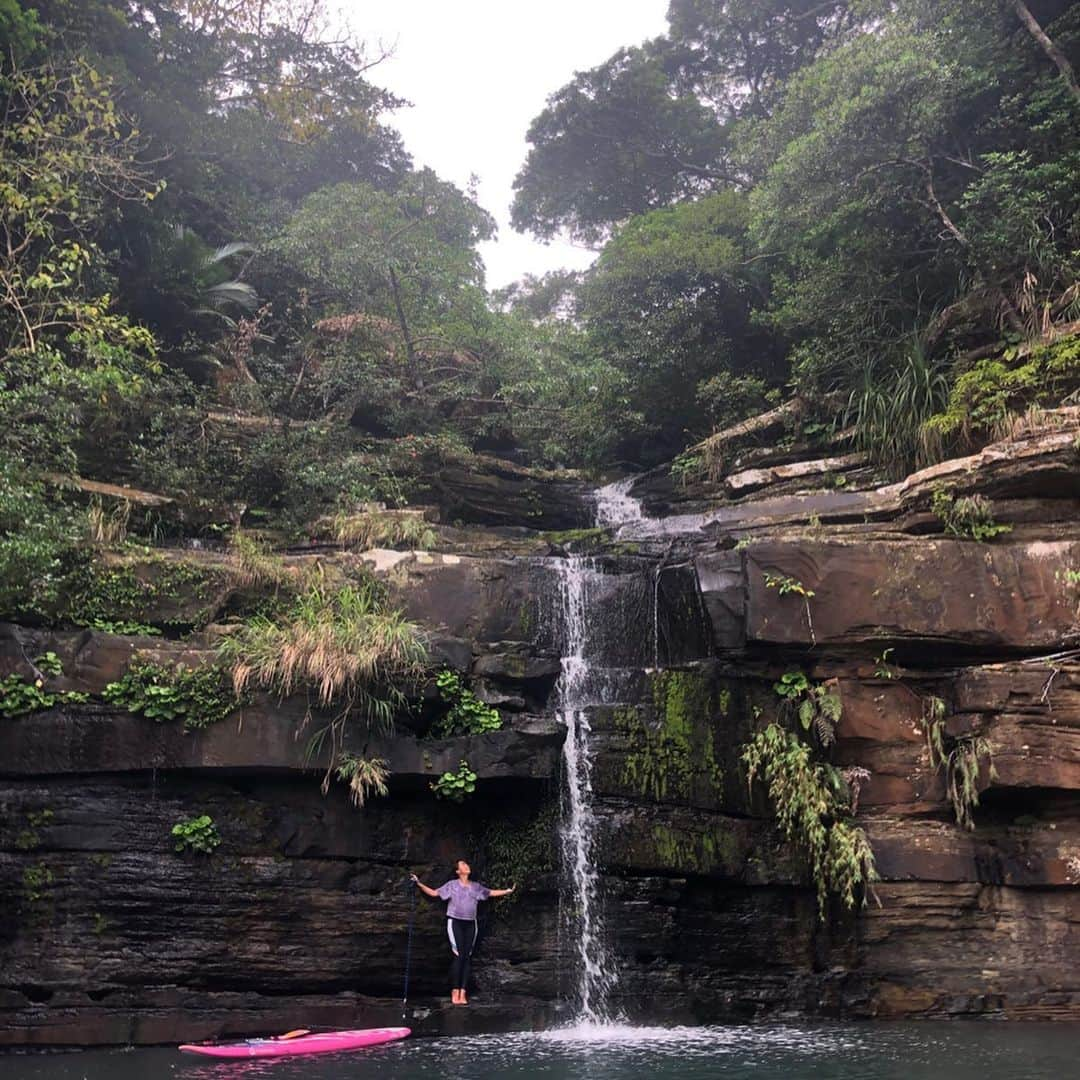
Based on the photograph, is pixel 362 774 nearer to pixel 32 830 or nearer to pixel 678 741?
pixel 32 830

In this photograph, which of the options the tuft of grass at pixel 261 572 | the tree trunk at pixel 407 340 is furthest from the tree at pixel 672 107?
the tuft of grass at pixel 261 572

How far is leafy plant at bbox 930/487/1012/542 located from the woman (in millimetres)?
6361

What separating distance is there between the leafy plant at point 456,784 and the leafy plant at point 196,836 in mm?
2169

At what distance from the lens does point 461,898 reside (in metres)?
8.76

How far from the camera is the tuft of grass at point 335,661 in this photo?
30.0 feet

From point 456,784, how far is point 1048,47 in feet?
41.6

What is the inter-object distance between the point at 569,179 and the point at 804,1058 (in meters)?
24.9

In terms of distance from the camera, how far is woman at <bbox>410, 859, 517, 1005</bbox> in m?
8.65

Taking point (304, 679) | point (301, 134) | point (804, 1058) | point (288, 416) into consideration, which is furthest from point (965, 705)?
point (301, 134)

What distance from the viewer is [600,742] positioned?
9.90m

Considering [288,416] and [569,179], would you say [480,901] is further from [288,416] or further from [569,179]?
[569,179]

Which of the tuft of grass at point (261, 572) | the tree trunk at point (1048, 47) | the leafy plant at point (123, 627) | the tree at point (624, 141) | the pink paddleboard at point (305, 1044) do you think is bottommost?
the pink paddleboard at point (305, 1044)

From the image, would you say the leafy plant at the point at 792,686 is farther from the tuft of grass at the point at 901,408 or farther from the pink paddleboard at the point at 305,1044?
the pink paddleboard at the point at 305,1044

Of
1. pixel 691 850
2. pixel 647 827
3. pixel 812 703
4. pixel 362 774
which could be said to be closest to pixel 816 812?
pixel 812 703
